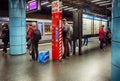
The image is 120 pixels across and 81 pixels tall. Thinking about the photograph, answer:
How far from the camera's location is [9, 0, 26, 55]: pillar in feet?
26.8

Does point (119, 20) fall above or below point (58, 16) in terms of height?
below

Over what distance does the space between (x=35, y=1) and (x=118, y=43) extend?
6.06 m

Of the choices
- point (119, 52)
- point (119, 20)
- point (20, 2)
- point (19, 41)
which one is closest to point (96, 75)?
point (119, 52)

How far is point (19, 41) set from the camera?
27.5 feet

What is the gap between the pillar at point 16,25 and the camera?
8164 mm

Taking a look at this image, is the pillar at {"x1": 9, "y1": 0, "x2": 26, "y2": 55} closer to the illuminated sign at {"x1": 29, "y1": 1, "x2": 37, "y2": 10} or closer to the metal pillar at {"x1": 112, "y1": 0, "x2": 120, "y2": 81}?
the illuminated sign at {"x1": 29, "y1": 1, "x2": 37, "y2": 10}

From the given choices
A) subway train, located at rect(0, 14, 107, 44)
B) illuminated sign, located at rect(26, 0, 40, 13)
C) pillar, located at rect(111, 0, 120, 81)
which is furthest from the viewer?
subway train, located at rect(0, 14, 107, 44)

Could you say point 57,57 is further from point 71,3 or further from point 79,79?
point 71,3

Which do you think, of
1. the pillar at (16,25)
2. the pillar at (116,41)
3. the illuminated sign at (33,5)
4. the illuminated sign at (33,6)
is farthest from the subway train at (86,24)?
the pillar at (116,41)

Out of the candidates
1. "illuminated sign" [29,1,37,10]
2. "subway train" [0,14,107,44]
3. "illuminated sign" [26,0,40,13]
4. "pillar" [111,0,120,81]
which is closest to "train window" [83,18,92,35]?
"subway train" [0,14,107,44]

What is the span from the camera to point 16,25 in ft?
27.0

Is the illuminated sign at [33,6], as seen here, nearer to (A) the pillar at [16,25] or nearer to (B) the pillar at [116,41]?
(A) the pillar at [16,25]

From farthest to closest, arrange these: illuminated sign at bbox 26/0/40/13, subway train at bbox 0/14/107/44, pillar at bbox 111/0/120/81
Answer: subway train at bbox 0/14/107/44 → illuminated sign at bbox 26/0/40/13 → pillar at bbox 111/0/120/81

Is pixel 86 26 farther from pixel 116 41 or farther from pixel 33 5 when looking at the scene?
pixel 116 41
